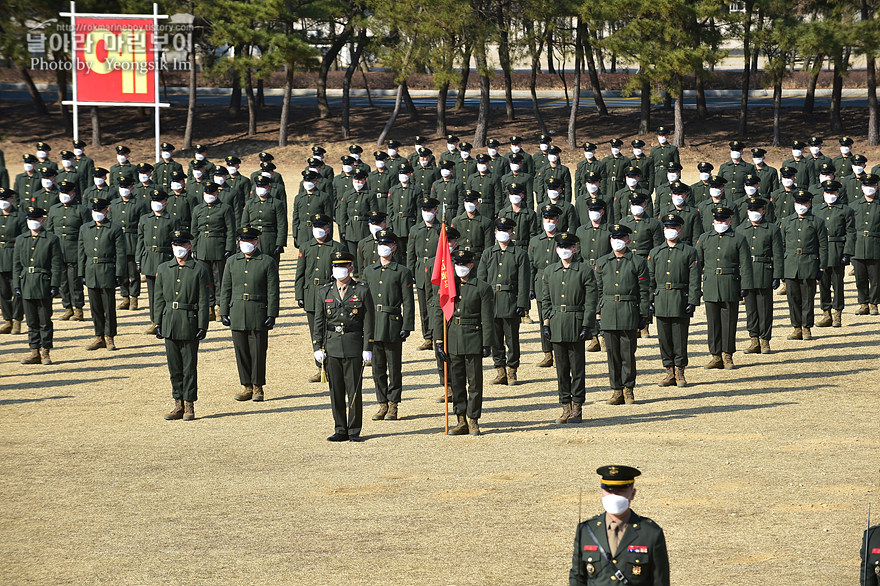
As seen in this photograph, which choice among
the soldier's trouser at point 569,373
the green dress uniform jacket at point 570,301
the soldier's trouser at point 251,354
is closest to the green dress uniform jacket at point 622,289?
the green dress uniform jacket at point 570,301

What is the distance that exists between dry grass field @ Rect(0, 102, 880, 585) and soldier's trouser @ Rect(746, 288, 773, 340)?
440 mm

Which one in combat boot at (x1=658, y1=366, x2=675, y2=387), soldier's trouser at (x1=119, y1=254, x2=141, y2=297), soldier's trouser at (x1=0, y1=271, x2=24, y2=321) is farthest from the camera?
soldier's trouser at (x1=119, y1=254, x2=141, y2=297)

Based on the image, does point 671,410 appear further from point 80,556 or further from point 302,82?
point 302,82

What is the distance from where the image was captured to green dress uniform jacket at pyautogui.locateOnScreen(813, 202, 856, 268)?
18.4 m

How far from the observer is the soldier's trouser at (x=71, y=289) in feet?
64.0

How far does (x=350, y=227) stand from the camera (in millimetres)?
20625

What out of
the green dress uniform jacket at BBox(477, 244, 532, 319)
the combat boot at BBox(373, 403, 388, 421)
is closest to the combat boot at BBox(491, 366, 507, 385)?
the green dress uniform jacket at BBox(477, 244, 532, 319)

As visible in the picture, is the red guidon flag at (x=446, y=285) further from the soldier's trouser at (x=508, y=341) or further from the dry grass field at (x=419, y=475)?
the soldier's trouser at (x=508, y=341)

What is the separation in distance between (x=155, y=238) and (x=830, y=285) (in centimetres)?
1010

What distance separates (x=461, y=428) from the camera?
12.7 metres

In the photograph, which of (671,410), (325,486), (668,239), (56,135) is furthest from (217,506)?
(56,135)

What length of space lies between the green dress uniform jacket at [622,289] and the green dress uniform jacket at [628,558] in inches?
294

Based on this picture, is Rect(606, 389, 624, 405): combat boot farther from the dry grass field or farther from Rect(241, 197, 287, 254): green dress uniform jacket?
Rect(241, 197, 287, 254): green dress uniform jacket

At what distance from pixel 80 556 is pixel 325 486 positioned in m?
2.40
